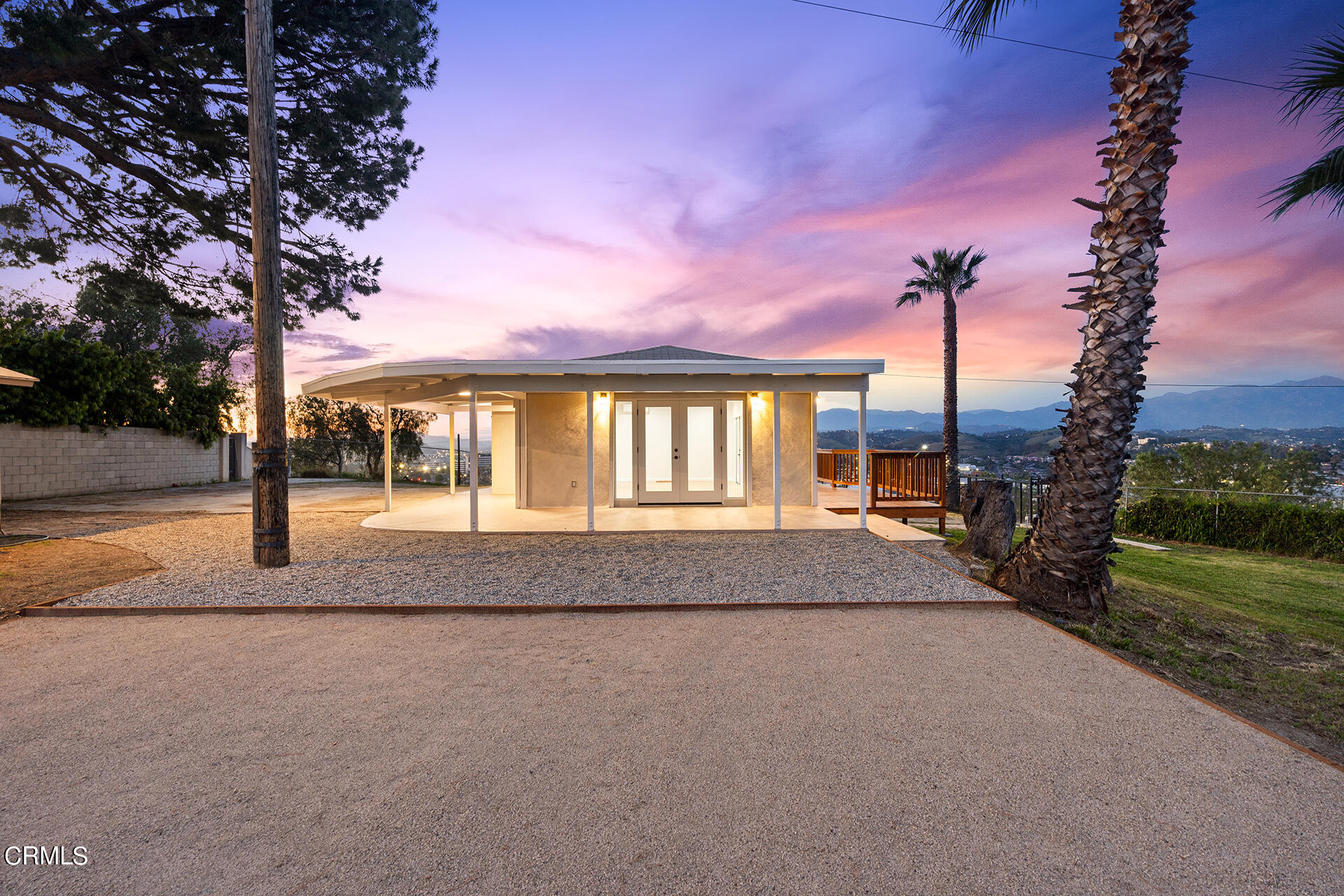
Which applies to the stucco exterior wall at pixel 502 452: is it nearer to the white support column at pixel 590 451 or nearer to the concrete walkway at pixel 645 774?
the white support column at pixel 590 451

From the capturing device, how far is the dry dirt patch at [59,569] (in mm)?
5293

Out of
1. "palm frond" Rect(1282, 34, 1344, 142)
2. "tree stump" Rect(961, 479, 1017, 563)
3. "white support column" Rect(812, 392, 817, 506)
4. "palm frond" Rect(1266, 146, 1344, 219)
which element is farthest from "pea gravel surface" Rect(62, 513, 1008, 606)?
"palm frond" Rect(1282, 34, 1344, 142)

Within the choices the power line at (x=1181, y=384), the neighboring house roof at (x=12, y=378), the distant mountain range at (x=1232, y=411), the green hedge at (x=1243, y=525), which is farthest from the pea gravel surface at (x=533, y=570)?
the distant mountain range at (x=1232, y=411)

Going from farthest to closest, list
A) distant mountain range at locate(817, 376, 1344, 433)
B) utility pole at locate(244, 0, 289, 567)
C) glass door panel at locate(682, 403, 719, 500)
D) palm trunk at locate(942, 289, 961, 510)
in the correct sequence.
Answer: distant mountain range at locate(817, 376, 1344, 433)
palm trunk at locate(942, 289, 961, 510)
glass door panel at locate(682, 403, 719, 500)
utility pole at locate(244, 0, 289, 567)

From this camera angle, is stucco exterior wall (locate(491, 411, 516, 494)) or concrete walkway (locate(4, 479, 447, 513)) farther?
stucco exterior wall (locate(491, 411, 516, 494))

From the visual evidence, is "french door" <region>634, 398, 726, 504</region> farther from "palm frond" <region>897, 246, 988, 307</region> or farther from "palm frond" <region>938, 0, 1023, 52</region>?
"palm frond" <region>897, 246, 988, 307</region>

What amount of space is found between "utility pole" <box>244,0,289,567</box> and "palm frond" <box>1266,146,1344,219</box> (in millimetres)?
11877

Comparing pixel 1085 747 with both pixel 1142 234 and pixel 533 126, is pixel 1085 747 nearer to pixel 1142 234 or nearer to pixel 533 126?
pixel 1142 234

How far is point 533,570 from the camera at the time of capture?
639 centimetres

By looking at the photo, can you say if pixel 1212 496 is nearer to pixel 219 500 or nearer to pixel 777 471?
pixel 777 471

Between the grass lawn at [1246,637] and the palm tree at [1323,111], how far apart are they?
4.65 m

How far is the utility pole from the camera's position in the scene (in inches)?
244

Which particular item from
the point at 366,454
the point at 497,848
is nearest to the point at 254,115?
the point at 497,848

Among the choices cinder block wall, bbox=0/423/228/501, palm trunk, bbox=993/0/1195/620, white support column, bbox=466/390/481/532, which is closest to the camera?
palm trunk, bbox=993/0/1195/620
